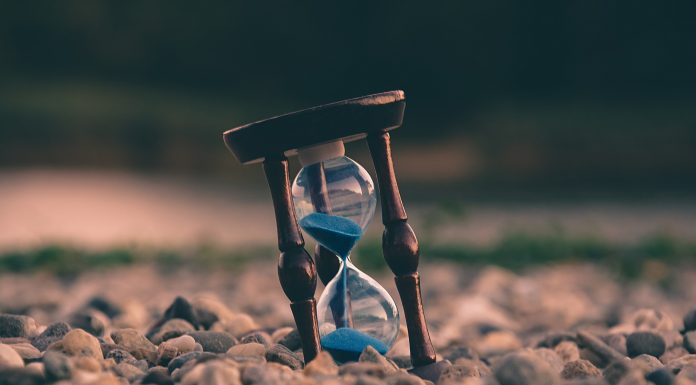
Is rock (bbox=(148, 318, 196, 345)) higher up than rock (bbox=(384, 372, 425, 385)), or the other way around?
rock (bbox=(148, 318, 196, 345))

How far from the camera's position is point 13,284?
5684 mm

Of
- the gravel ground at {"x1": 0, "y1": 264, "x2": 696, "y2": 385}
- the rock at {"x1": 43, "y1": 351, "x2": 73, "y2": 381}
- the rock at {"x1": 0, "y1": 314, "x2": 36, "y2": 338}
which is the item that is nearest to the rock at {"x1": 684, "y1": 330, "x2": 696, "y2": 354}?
the gravel ground at {"x1": 0, "y1": 264, "x2": 696, "y2": 385}

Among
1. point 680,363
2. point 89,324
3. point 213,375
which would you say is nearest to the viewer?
point 213,375

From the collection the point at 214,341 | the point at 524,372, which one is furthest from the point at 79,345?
the point at 524,372

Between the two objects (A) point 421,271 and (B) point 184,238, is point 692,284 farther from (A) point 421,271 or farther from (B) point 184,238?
(B) point 184,238

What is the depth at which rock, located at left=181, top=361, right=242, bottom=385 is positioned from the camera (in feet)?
6.39

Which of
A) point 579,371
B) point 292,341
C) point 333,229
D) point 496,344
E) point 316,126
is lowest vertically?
point 496,344

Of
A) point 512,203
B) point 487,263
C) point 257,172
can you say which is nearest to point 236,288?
point 487,263

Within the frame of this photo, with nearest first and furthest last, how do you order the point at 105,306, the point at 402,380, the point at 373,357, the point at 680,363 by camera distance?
the point at 402,380 < the point at 373,357 < the point at 680,363 < the point at 105,306

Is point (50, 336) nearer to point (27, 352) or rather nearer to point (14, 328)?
point (14, 328)

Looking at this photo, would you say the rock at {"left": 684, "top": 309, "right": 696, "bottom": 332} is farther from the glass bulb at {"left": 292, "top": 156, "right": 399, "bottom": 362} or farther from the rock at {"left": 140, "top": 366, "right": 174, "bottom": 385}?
the rock at {"left": 140, "top": 366, "right": 174, "bottom": 385}

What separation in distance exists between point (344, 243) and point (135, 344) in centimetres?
66

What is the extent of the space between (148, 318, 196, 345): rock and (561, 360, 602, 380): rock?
3.64 feet

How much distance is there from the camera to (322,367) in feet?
7.09
